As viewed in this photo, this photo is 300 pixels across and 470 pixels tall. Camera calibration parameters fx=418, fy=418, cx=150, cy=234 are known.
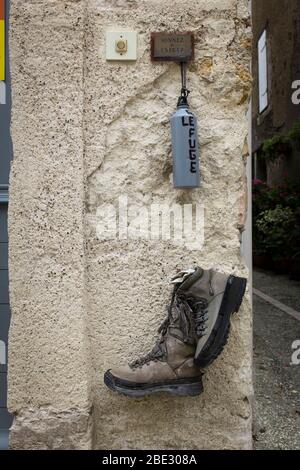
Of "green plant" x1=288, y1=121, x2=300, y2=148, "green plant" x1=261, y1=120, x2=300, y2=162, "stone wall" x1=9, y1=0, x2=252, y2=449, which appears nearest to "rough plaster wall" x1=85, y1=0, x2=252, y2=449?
"stone wall" x1=9, y1=0, x2=252, y2=449

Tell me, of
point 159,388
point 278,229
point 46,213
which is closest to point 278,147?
point 278,229

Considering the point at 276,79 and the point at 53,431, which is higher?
the point at 276,79

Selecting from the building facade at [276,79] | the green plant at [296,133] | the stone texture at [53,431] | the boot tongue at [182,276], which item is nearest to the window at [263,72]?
the building facade at [276,79]

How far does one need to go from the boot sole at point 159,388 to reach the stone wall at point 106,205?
0.17 meters

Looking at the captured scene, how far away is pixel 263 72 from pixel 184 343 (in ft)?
32.7

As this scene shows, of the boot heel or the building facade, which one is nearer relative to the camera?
the boot heel

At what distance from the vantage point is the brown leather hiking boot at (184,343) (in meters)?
1.76

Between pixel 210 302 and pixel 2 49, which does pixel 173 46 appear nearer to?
pixel 2 49

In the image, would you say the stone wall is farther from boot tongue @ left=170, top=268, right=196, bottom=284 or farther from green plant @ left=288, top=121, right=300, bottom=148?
green plant @ left=288, top=121, right=300, bottom=148

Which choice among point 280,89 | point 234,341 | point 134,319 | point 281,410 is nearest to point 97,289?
point 134,319

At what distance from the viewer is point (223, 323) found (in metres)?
1.71

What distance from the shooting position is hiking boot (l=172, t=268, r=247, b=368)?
1.70 meters

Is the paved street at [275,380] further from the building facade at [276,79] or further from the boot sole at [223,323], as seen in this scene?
the building facade at [276,79]

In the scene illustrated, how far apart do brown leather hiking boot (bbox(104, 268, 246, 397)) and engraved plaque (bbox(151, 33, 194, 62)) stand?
98cm
